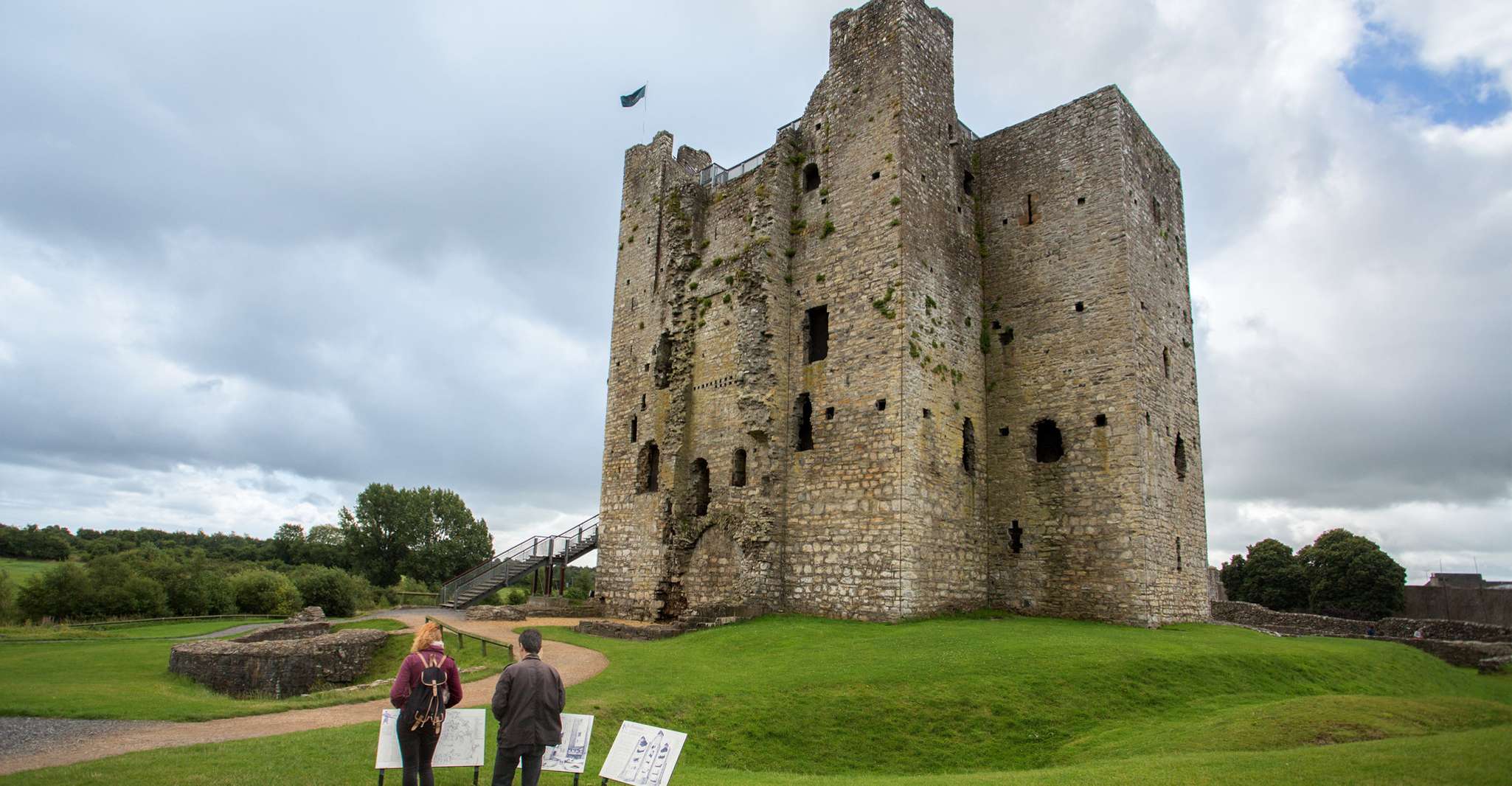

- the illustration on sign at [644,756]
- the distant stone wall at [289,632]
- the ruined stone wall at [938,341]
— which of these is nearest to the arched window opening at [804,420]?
the ruined stone wall at [938,341]

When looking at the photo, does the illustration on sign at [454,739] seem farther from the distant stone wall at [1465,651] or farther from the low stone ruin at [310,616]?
the distant stone wall at [1465,651]

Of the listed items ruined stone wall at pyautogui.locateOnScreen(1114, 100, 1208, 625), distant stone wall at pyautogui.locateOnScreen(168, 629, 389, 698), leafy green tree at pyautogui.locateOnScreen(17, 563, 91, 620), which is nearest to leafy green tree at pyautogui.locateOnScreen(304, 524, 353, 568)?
leafy green tree at pyautogui.locateOnScreen(17, 563, 91, 620)

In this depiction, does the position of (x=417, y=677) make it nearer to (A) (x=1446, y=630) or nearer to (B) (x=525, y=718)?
(B) (x=525, y=718)

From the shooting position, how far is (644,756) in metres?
7.17

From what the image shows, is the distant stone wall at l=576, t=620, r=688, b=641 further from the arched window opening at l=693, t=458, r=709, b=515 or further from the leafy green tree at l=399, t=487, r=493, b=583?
the leafy green tree at l=399, t=487, r=493, b=583

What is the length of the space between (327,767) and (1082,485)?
664 inches

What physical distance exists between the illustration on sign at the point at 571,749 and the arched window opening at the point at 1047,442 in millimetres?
16168

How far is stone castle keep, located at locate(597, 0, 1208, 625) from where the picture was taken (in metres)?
19.5

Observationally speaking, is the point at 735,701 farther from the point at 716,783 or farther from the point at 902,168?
the point at 902,168

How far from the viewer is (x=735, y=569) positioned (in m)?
21.1

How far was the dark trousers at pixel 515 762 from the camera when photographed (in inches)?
269

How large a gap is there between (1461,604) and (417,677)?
119 ft

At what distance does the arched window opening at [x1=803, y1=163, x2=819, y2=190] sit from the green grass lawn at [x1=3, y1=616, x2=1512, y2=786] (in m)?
11.9

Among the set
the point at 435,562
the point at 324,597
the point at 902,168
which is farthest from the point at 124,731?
the point at 435,562
